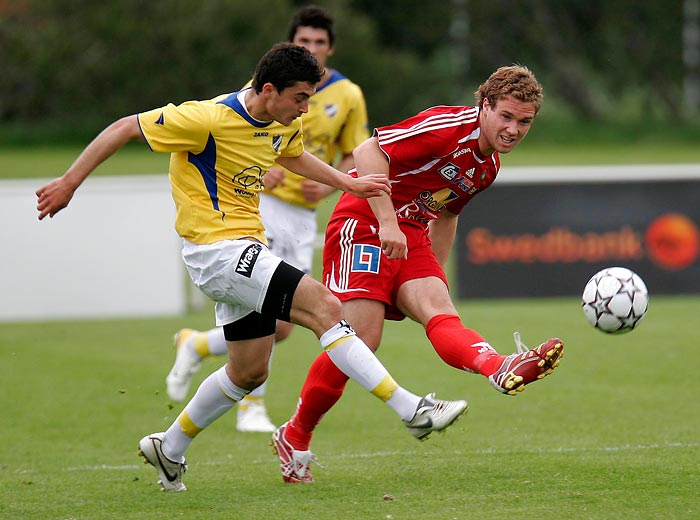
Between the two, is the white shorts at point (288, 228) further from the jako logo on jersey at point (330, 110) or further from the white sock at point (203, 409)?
the white sock at point (203, 409)

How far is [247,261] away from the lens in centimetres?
546

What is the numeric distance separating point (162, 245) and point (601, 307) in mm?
9195

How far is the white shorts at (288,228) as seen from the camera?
8.20 metres

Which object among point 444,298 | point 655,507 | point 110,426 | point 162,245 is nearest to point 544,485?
Result: point 655,507

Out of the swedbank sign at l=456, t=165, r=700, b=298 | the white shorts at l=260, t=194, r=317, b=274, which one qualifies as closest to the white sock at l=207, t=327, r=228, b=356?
the white shorts at l=260, t=194, r=317, b=274

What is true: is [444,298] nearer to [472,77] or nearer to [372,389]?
[372,389]

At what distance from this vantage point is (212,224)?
5.58 meters

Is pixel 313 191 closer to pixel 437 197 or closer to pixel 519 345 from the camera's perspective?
pixel 437 197

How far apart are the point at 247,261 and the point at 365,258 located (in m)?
0.79

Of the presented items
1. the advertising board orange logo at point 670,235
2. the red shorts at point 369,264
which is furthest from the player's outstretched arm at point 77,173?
the advertising board orange logo at point 670,235

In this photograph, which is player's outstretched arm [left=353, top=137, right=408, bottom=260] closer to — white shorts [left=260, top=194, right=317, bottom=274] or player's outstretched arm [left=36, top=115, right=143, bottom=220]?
player's outstretched arm [left=36, top=115, right=143, bottom=220]

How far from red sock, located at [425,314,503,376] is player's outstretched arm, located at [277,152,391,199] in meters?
0.66

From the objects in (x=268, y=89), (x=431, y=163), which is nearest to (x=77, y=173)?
(x=268, y=89)

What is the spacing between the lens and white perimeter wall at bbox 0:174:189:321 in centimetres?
1407
